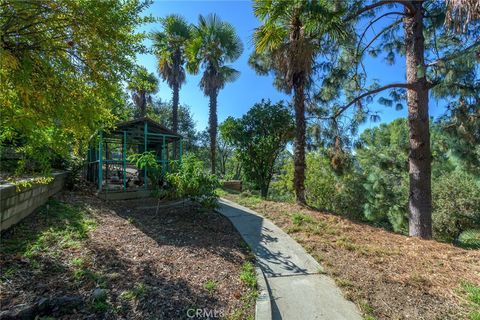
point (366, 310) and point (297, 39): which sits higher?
point (297, 39)

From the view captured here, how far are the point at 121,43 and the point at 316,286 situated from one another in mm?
3620

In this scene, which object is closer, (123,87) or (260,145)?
(123,87)

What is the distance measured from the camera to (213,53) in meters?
13.7

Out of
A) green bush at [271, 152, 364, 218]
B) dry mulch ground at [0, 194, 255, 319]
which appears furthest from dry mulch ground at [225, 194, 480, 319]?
green bush at [271, 152, 364, 218]

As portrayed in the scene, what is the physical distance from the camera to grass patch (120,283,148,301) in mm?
2720

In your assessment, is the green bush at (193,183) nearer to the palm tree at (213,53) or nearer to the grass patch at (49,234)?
the grass patch at (49,234)

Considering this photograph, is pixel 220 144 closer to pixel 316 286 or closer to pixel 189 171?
pixel 189 171

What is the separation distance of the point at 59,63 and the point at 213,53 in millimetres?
12120

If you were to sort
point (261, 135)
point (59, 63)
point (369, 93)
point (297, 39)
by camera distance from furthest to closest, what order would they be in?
point (261, 135) → point (297, 39) → point (369, 93) → point (59, 63)

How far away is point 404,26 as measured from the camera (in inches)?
260

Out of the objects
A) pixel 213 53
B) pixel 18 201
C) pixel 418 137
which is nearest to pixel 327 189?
pixel 213 53

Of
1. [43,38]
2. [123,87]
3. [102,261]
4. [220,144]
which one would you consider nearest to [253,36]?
[123,87]

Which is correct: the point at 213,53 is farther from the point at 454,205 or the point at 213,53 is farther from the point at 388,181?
the point at 454,205

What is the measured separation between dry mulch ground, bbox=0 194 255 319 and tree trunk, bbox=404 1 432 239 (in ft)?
13.6
